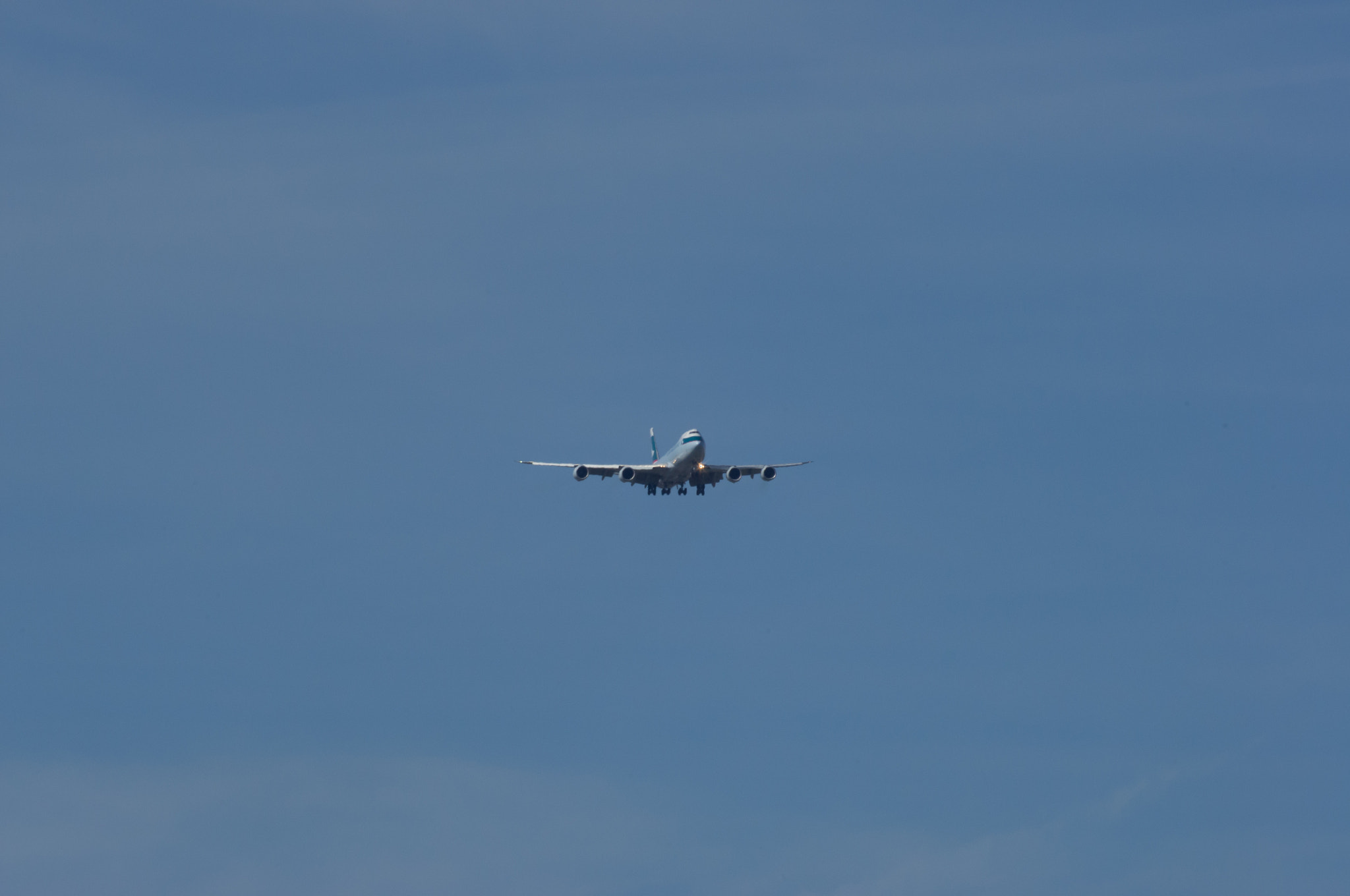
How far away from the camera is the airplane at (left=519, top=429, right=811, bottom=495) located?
5802 inches

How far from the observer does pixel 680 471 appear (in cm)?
14875

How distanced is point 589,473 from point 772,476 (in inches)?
598

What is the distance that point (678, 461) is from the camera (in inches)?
5792

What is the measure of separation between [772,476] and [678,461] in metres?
10.6

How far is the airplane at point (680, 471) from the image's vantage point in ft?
484

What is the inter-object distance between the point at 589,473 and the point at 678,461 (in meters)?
10.2

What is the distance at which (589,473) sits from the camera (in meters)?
154

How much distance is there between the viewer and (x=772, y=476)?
6068 inches
